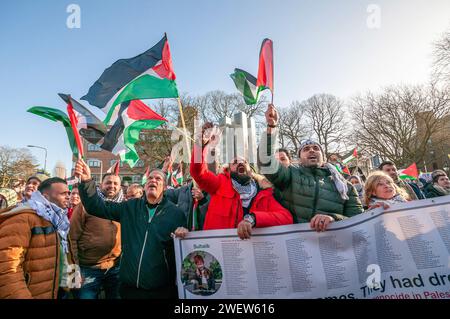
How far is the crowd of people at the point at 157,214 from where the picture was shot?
2.55 metres

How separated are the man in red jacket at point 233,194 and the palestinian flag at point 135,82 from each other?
6.74ft

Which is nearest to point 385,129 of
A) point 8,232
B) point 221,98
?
point 221,98

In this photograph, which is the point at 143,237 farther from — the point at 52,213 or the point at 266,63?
the point at 266,63

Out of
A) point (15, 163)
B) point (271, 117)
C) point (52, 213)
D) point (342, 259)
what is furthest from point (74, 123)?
point (15, 163)

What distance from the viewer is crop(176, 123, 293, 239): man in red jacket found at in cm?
320

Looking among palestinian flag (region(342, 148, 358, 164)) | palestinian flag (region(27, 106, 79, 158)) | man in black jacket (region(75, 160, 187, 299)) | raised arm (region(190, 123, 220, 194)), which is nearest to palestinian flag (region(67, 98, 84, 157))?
palestinian flag (region(27, 106, 79, 158))

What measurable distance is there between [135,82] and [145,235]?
9.06 feet

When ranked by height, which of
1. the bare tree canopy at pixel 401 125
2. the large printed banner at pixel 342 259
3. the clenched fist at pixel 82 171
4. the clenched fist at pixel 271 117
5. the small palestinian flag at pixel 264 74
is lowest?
the large printed banner at pixel 342 259

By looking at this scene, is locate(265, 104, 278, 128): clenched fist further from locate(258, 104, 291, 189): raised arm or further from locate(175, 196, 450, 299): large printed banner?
locate(175, 196, 450, 299): large printed banner

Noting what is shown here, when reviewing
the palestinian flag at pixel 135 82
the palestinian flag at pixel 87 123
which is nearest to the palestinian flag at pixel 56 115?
the palestinian flag at pixel 87 123

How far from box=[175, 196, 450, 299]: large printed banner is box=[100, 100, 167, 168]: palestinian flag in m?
2.74

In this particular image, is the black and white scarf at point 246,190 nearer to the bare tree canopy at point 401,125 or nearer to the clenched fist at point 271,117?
the clenched fist at point 271,117
